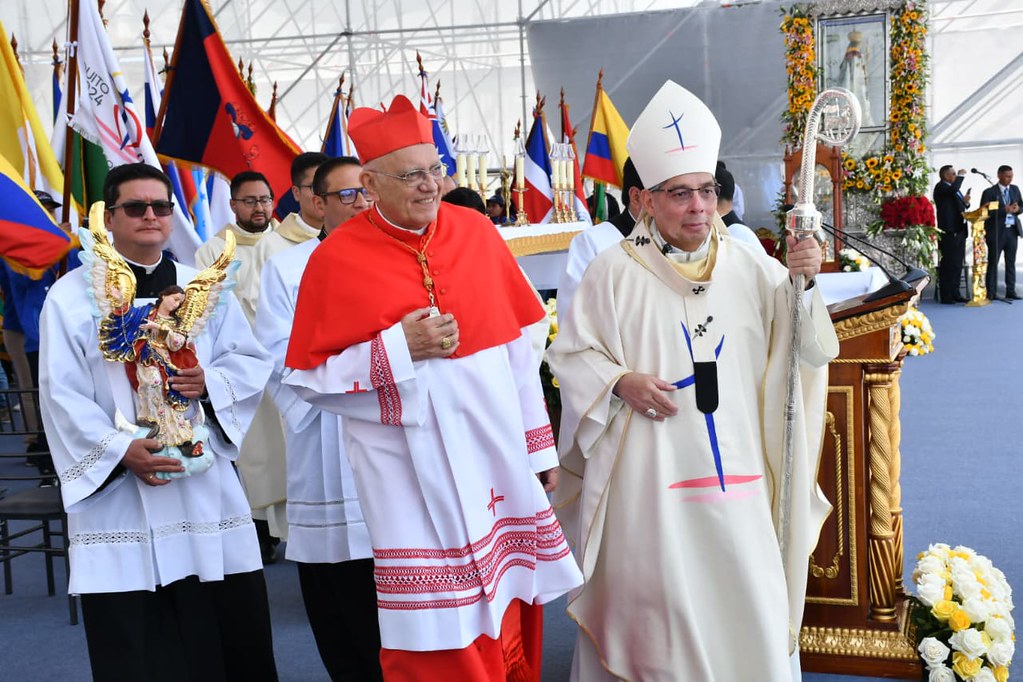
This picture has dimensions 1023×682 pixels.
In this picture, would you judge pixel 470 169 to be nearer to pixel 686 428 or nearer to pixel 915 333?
pixel 915 333

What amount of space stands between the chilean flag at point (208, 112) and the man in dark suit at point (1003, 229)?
12.0 meters

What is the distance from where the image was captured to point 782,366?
329cm

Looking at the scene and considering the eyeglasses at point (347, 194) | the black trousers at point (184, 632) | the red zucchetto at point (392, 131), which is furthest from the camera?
the eyeglasses at point (347, 194)

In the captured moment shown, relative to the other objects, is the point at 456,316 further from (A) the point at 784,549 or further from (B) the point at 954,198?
(B) the point at 954,198

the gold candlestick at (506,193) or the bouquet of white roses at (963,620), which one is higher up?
the gold candlestick at (506,193)

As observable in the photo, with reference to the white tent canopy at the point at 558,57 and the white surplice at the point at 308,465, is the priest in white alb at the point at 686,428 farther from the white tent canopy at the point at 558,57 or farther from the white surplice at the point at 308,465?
the white tent canopy at the point at 558,57

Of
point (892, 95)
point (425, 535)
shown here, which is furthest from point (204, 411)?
point (892, 95)

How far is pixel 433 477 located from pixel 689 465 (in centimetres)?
79

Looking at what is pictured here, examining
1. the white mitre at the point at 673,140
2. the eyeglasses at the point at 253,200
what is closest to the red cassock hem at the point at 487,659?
the white mitre at the point at 673,140

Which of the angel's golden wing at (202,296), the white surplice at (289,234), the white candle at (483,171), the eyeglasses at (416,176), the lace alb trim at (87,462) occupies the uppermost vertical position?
the white candle at (483,171)

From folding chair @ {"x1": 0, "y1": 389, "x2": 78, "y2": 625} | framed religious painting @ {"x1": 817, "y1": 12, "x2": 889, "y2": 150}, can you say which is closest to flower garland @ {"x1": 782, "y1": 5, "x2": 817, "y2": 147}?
framed religious painting @ {"x1": 817, "y1": 12, "x2": 889, "y2": 150}

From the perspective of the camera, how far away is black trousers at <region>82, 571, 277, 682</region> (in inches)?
123

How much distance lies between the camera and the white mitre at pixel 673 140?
3.22 metres

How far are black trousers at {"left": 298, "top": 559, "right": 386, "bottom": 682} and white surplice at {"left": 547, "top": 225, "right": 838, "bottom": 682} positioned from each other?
0.72 metres
